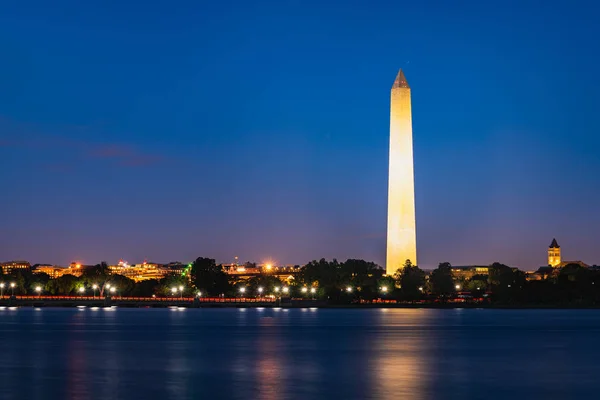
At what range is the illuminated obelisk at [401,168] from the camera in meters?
165

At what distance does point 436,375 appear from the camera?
188 ft

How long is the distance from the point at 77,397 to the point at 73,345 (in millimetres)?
36093

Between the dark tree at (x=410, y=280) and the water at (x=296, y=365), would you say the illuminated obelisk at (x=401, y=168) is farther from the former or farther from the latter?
the water at (x=296, y=365)

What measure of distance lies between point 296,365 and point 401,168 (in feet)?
346

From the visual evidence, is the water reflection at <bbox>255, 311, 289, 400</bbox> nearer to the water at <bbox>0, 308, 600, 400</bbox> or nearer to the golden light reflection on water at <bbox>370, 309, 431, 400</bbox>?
the water at <bbox>0, 308, 600, 400</bbox>

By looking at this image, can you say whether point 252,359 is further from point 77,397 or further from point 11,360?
point 77,397

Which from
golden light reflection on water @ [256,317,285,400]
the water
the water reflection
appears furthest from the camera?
the water

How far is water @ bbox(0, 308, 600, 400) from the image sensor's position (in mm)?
48688

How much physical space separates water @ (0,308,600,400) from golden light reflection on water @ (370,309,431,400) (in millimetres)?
62

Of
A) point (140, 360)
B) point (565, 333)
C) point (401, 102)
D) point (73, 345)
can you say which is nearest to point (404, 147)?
point (401, 102)

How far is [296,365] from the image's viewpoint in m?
62.8

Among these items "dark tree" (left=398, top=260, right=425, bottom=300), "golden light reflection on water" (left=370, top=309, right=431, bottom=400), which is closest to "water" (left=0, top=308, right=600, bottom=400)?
"golden light reflection on water" (left=370, top=309, right=431, bottom=400)

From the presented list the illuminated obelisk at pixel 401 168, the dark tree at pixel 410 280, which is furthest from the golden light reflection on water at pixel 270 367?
the dark tree at pixel 410 280

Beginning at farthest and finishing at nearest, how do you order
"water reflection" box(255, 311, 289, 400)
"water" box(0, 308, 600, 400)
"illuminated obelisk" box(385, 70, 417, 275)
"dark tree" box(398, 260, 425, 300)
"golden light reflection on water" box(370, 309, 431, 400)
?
"dark tree" box(398, 260, 425, 300), "illuminated obelisk" box(385, 70, 417, 275), "water" box(0, 308, 600, 400), "golden light reflection on water" box(370, 309, 431, 400), "water reflection" box(255, 311, 289, 400)
